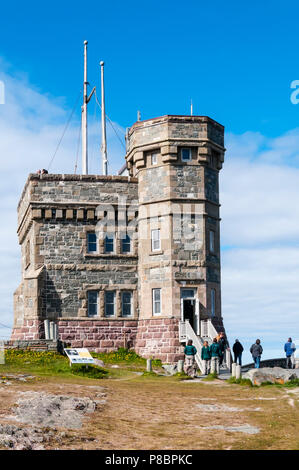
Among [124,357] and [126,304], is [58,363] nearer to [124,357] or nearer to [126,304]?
[124,357]

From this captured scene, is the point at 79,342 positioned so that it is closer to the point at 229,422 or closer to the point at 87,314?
the point at 87,314

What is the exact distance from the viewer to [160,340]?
34.9 metres

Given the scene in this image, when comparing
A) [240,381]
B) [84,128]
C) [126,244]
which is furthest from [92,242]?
[240,381]

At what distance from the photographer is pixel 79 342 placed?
119 feet

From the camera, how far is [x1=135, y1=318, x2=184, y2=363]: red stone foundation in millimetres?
34312

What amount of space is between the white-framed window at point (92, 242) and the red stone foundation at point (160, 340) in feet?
15.3

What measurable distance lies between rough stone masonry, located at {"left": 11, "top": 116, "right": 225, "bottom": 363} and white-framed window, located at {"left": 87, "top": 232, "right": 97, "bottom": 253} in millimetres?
59

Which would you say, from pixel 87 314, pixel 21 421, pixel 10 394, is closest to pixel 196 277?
pixel 87 314

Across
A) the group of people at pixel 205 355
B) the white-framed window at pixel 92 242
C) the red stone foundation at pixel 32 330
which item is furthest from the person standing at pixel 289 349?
the red stone foundation at pixel 32 330

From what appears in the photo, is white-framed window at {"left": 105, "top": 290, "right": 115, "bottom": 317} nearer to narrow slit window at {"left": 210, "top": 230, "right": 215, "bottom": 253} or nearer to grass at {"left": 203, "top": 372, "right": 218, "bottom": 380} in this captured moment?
narrow slit window at {"left": 210, "top": 230, "right": 215, "bottom": 253}

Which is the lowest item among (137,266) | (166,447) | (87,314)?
(166,447)

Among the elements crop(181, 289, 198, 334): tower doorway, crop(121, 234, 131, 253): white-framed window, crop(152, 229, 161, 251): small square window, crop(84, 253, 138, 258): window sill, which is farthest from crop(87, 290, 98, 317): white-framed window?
crop(181, 289, 198, 334): tower doorway

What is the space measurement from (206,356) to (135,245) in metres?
10.7
